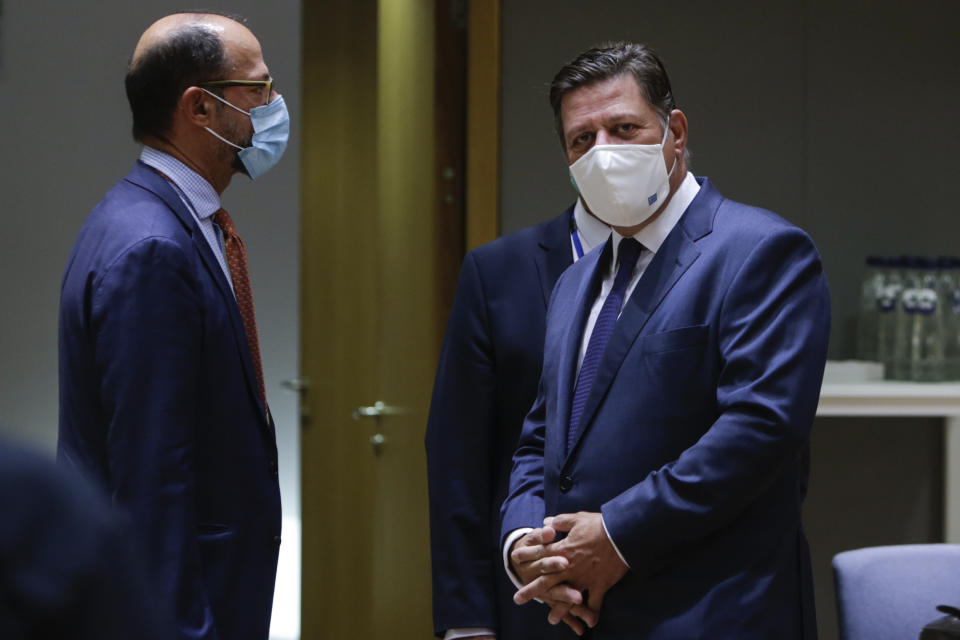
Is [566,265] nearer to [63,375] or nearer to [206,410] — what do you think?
[206,410]

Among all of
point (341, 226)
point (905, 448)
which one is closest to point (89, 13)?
point (341, 226)

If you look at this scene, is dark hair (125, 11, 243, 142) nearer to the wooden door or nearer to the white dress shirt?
the white dress shirt

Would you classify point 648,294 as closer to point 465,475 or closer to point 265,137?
point 465,475

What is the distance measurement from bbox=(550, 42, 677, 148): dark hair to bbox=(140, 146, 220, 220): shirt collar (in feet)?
2.04

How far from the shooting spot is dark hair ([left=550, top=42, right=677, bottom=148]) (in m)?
1.73

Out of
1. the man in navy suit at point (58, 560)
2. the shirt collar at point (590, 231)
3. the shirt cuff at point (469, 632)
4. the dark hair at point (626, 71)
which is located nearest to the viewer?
the man in navy suit at point (58, 560)

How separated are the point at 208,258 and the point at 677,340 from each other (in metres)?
0.72

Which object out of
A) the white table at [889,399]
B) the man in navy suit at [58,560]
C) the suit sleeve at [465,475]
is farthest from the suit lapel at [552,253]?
the man in navy suit at [58,560]

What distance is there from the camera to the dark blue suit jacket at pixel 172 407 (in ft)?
4.96

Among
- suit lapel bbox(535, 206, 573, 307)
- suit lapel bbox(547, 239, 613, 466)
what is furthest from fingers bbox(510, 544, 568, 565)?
suit lapel bbox(535, 206, 573, 307)

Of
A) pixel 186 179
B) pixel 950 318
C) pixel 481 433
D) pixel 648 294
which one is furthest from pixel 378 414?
pixel 648 294

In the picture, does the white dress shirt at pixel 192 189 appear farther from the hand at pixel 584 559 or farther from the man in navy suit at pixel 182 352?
the hand at pixel 584 559

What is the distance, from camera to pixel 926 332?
113 inches

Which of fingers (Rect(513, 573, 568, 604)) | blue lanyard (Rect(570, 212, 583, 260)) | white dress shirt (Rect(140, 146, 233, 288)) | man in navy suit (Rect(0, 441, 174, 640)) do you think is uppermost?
white dress shirt (Rect(140, 146, 233, 288))
